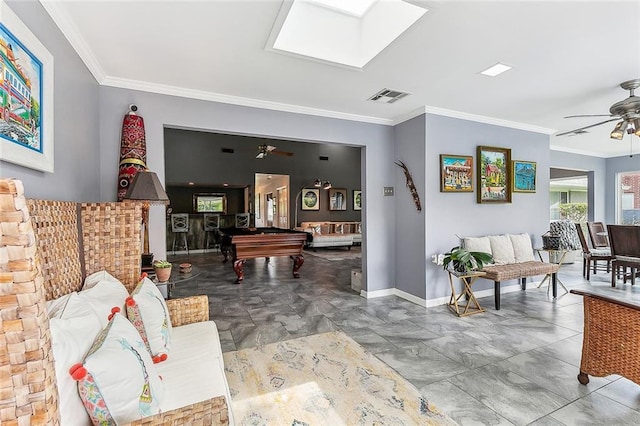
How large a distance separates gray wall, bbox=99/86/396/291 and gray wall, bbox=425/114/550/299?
0.69 metres

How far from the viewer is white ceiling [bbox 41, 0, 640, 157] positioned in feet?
6.88

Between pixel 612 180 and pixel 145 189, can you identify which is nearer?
pixel 145 189

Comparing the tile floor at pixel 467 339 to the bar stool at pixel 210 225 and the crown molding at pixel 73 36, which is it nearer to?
the crown molding at pixel 73 36

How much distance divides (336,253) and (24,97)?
826cm

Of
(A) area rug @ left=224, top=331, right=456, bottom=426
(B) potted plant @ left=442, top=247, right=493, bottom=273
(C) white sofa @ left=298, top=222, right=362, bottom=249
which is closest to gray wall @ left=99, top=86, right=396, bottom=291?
(B) potted plant @ left=442, top=247, right=493, bottom=273

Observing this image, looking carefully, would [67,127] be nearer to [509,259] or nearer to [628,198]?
[509,259]

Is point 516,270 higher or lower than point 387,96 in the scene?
lower

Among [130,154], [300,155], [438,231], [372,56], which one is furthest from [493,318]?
[300,155]

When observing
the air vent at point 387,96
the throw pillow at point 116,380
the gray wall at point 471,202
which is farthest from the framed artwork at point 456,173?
the throw pillow at point 116,380

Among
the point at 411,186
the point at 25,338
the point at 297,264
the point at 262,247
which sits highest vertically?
the point at 411,186

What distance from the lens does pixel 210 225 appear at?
10195mm

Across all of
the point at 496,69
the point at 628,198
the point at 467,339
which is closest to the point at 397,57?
Answer: the point at 496,69

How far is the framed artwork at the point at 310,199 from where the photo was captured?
10539 mm

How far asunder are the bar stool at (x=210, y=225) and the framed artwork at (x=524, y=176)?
8.55m
